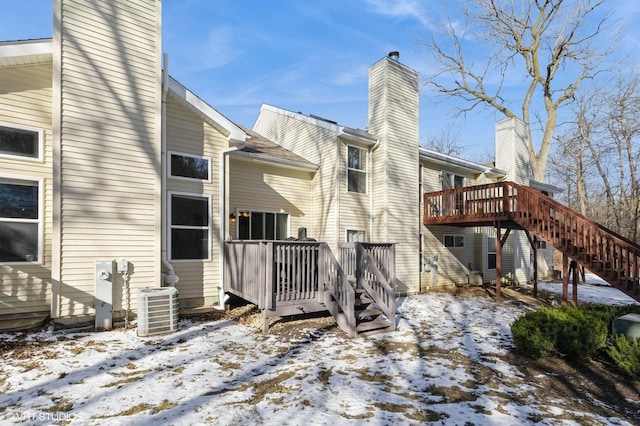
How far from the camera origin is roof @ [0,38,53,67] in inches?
212

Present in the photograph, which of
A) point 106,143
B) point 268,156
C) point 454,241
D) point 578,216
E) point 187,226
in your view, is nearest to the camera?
point 106,143

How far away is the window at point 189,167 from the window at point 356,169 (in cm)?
451

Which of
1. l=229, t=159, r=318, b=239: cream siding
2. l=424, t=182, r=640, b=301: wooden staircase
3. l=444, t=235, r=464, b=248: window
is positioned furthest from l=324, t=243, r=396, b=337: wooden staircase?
l=444, t=235, r=464, b=248: window

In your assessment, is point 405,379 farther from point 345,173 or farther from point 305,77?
point 305,77

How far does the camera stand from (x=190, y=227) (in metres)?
7.33

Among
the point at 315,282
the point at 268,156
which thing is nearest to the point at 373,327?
the point at 315,282

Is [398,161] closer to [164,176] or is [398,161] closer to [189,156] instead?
[189,156]

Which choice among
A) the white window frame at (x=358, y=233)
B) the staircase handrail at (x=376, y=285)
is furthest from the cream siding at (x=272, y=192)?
the staircase handrail at (x=376, y=285)

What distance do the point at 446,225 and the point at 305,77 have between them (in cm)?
1184

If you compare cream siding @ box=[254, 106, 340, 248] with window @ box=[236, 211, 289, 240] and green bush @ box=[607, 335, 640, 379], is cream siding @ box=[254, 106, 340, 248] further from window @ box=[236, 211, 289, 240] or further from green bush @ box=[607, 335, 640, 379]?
green bush @ box=[607, 335, 640, 379]

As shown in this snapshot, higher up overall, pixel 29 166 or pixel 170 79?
pixel 170 79

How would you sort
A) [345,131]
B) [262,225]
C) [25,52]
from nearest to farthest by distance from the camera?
[25,52]
[262,225]
[345,131]

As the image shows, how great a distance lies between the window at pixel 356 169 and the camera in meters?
10.6

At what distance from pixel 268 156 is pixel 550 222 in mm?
8045
